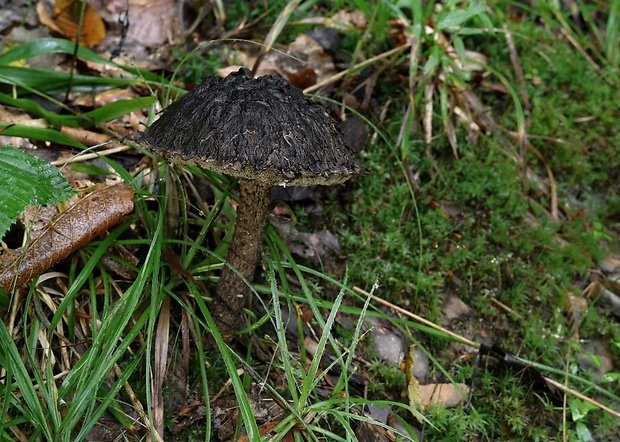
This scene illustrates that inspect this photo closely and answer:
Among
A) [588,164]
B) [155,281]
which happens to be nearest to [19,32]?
[155,281]

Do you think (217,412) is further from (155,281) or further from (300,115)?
(300,115)

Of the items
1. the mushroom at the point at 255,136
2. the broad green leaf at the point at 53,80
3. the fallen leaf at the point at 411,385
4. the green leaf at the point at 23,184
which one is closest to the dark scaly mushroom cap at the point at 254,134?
the mushroom at the point at 255,136

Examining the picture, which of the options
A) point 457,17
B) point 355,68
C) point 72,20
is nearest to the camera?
point 457,17

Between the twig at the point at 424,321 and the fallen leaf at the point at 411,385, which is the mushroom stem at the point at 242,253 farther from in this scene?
the fallen leaf at the point at 411,385

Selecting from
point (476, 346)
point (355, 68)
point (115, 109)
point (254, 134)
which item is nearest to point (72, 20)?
point (115, 109)

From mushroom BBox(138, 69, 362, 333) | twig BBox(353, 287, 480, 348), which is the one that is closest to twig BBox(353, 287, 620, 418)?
twig BBox(353, 287, 480, 348)

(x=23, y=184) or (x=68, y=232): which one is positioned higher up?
(x=23, y=184)

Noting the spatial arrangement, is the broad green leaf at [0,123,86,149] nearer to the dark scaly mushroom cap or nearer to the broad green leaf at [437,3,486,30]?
the dark scaly mushroom cap

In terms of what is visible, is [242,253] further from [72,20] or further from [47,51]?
[72,20]
